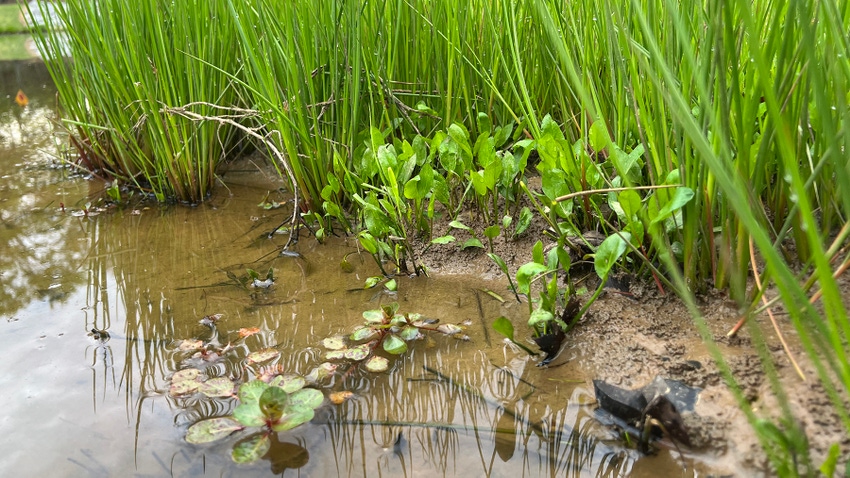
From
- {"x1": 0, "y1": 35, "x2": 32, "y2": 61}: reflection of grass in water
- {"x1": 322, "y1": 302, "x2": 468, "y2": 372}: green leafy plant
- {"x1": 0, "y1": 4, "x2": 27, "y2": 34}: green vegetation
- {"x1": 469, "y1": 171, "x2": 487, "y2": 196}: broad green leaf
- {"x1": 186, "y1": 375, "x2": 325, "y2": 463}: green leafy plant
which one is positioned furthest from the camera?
{"x1": 0, "y1": 4, "x2": 27, "y2": 34}: green vegetation

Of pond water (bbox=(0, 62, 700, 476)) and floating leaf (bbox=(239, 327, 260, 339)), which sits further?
floating leaf (bbox=(239, 327, 260, 339))

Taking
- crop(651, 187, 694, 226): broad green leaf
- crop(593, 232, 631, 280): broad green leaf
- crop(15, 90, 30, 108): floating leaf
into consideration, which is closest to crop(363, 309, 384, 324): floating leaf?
crop(593, 232, 631, 280): broad green leaf

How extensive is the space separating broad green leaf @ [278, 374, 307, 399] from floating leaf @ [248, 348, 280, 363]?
0.32ft

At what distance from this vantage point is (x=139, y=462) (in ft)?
2.91

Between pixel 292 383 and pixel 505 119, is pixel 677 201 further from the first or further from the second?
pixel 505 119

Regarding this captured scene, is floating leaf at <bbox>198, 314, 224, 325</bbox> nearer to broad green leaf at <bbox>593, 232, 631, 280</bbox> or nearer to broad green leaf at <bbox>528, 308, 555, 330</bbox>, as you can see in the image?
broad green leaf at <bbox>528, 308, 555, 330</bbox>

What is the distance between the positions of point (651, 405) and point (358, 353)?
1.75 ft

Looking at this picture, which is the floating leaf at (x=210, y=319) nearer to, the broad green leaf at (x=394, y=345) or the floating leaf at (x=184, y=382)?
the floating leaf at (x=184, y=382)

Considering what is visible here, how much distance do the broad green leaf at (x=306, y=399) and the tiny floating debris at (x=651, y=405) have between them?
0.46 metres

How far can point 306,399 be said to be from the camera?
3.13ft

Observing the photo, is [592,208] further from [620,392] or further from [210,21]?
[210,21]

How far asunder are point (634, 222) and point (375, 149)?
77 centimetres

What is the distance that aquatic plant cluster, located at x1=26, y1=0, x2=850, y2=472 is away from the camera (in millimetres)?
920

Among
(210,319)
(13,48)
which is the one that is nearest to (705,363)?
(210,319)
